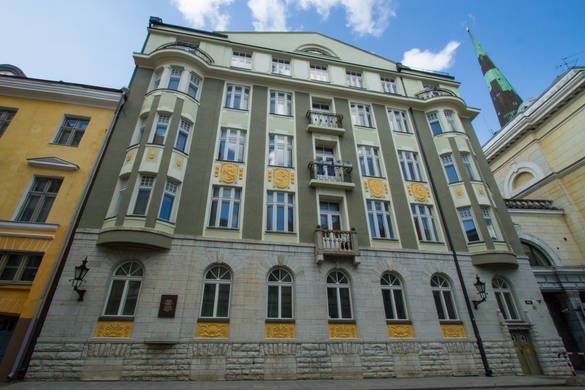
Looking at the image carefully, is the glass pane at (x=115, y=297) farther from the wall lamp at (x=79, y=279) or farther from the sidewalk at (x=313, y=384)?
the sidewalk at (x=313, y=384)

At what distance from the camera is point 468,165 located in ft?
59.9

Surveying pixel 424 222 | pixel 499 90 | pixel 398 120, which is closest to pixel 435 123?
pixel 398 120

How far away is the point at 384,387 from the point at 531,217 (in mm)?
20383

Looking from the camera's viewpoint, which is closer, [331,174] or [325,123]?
[331,174]

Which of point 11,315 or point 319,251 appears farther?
point 319,251

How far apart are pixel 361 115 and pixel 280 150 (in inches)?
279

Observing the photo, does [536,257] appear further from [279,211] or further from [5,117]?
[5,117]

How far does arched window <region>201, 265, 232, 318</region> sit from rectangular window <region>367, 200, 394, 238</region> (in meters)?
8.13

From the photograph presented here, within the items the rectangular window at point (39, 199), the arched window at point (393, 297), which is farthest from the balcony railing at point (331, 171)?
the rectangular window at point (39, 199)

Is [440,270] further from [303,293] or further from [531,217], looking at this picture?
[531,217]

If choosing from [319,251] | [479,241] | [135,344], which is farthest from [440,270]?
[135,344]

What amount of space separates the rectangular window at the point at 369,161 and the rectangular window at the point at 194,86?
35.8 feet

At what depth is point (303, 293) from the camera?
12.6m

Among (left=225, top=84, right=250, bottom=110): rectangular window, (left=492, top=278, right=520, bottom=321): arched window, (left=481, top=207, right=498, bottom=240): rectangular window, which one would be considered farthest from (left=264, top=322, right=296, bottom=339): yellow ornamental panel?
(left=481, top=207, right=498, bottom=240): rectangular window
